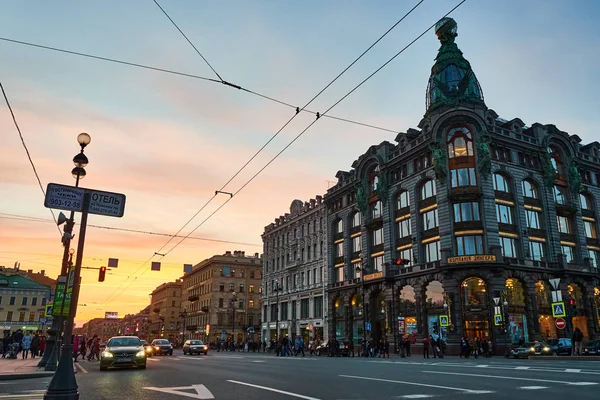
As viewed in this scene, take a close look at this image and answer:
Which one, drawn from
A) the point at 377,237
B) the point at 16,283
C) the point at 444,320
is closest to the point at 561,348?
the point at 444,320

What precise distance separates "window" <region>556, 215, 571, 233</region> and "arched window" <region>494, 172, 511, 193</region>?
26.2 feet

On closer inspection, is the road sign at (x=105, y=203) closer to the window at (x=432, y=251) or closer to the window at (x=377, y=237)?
Answer: the window at (x=432, y=251)

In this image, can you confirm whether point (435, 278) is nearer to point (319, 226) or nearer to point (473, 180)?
point (473, 180)

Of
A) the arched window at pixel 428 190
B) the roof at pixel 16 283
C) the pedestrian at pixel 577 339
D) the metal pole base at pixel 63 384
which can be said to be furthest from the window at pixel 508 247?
the roof at pixel 16 283

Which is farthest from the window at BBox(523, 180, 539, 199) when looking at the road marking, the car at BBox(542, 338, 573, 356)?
the road marking

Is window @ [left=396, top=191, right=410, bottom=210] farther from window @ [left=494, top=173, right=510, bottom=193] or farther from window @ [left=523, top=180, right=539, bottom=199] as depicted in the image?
window @ [left=523, top=180, right=539, bottom=199]

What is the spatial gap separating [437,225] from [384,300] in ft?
34.9

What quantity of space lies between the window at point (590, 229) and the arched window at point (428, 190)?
1951cm

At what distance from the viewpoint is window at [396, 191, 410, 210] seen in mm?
50294

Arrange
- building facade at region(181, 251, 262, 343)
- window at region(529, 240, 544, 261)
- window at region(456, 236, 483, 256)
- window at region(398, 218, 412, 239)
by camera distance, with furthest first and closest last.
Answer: building facade at region(181, 251, 262, 343), window at region(398, 218, 412, 239), window at region(529, 240, 544, 261), window at region(456, 236, 483, 256)

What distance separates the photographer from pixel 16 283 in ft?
335

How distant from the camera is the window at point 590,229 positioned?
172 feet

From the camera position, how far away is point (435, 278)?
44000 mm

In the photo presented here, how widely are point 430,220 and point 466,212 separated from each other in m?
3.92
